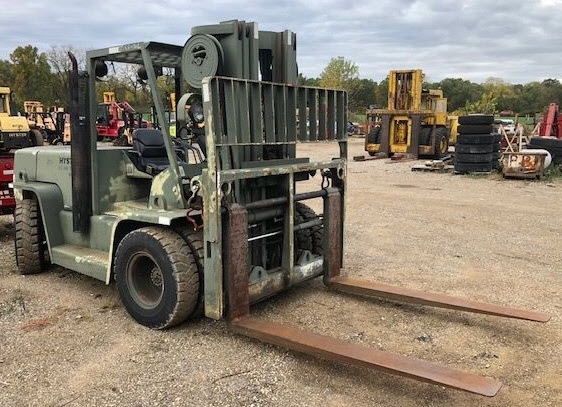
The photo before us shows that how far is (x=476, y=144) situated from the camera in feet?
50.9

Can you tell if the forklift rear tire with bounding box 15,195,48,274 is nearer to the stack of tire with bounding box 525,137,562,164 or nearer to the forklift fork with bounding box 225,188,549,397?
the forklift fork with bounding box 225,188,549,397

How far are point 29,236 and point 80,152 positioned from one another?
1.33 m

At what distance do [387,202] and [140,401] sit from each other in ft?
27.7

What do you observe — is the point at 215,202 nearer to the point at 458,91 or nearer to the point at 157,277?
the point at 157,277

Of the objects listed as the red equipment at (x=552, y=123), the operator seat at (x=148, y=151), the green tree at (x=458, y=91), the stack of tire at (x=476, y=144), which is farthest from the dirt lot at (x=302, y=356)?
the green tree at (x=458, y=91)

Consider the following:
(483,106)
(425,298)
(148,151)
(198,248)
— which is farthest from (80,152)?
(483,106)

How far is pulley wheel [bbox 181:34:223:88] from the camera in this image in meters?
4.39

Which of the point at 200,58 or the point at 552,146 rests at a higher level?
the point at 200,58

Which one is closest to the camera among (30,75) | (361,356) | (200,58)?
(361,356)

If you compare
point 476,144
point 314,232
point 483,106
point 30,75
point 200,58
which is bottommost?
point 314,232

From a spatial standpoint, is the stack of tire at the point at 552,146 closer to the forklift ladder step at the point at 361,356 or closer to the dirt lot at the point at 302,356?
the dirt lot at the point at 302,356

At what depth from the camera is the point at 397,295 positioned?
16.0 ft

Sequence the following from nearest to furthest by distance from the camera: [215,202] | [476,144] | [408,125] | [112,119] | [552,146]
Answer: [215,202], [476,144], [552,146], [408,125], [112,119]

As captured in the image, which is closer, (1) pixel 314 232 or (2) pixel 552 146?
(1) pixel 314 232
